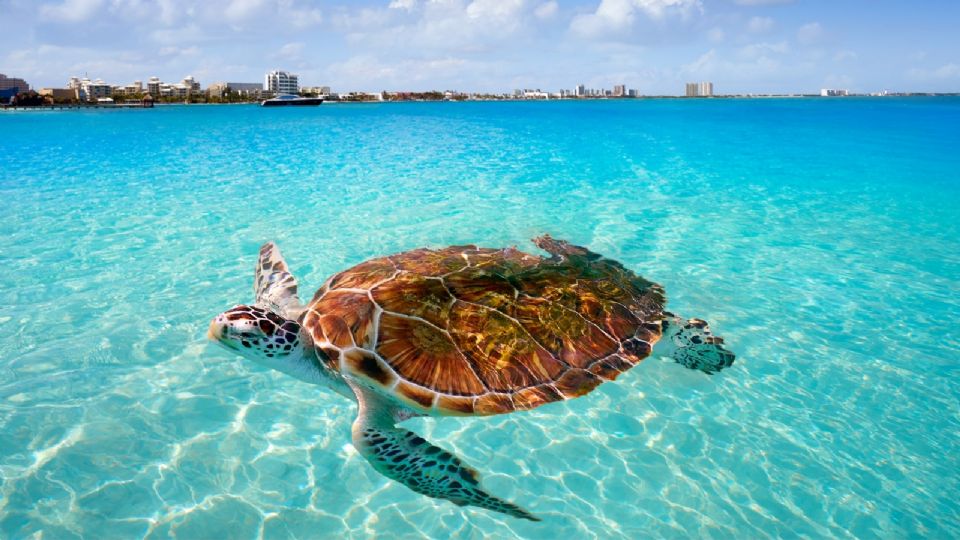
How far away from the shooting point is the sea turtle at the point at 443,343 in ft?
13.1

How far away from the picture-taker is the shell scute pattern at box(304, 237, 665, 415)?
4.08 m

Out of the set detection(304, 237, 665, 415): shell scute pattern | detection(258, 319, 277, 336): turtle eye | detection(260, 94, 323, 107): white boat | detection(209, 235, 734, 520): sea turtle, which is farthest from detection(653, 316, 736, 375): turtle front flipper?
detection(260, 94, 323, 107): white boat

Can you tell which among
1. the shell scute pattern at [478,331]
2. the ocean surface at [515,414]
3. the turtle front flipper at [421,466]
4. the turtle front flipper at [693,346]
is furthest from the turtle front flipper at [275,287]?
the turtle front flipper at [693,346]

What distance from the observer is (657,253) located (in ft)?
30.3

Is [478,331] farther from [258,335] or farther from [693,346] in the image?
[693,346]

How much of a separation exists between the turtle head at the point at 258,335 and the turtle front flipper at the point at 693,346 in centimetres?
353

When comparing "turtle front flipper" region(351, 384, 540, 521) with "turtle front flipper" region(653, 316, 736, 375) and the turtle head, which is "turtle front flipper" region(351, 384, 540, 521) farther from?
"turtle front flipper" region(653, 316, 736, 375)

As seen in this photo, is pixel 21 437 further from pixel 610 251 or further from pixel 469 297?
pixel 610 251

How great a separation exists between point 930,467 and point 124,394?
7134 mm

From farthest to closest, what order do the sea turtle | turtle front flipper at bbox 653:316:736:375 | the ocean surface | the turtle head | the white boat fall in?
the white boat, turtle front flipper at bbox 653:316:736:375, the turtle head, the sea turtle, the ocean surface

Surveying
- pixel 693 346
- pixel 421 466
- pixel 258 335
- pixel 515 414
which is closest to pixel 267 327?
pixel 258 335

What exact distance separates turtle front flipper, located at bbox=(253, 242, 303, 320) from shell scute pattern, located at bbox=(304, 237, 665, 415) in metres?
0.52

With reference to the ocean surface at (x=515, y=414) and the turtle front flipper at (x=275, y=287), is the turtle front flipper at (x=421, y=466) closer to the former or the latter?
the ocean surface at (x=515, y=414)

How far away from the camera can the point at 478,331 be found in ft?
14.2
